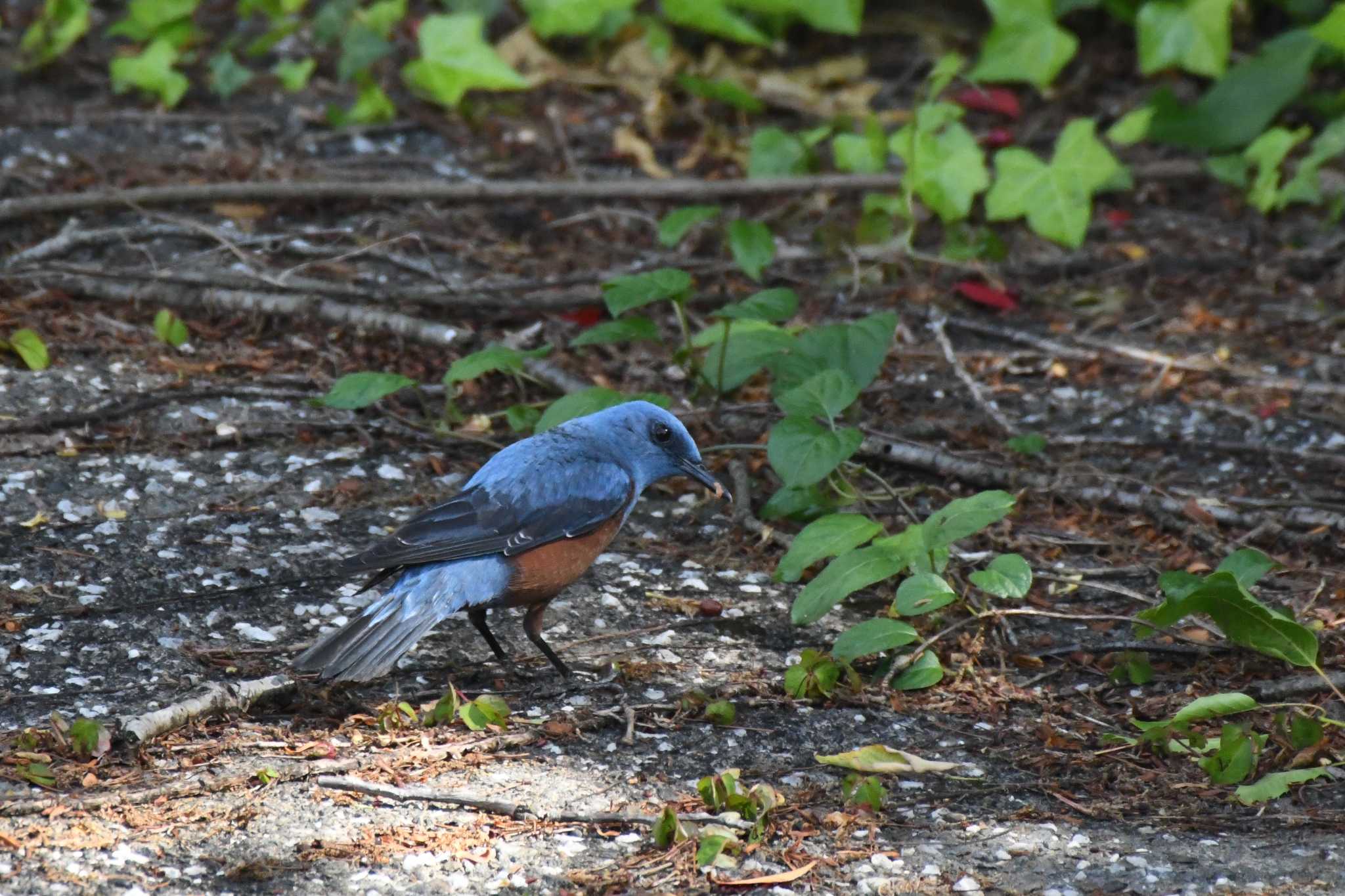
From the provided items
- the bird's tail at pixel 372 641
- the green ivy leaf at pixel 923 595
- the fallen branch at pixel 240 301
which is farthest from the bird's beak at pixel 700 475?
the fallen branch at pixel 240 301

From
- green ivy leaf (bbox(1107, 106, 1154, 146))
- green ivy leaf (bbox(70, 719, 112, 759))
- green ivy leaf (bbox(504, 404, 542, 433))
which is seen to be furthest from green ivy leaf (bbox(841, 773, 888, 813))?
green ivy leaf (bbox(1107, 106, 1154, 146))

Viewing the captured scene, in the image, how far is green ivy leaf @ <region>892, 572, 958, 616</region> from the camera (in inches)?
152

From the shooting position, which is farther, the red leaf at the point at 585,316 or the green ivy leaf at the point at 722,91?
the green ivy leaf at the point at 722,91

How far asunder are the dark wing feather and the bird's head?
0.18 metres

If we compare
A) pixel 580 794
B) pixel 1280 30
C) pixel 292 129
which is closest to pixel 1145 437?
pixel 580 794

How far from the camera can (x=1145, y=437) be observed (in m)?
5.54

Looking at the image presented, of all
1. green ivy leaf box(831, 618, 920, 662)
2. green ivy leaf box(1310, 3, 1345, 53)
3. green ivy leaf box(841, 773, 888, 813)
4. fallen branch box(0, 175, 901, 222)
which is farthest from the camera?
green ivy leaf box(1310, 3, 1345, 53)

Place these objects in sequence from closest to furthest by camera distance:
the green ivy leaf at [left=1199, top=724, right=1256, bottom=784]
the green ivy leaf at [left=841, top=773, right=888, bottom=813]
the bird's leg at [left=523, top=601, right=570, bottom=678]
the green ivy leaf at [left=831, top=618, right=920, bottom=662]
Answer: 1. the green ivy leaf at [left=841, top=773, right=888, bottom=813]
2. the green ivy leaf at [left=1199, top=724, right=1256, bottom=784]
3. the green ivy leaf at [left=831, top=618, right=920, bottom=662]
4. the bird's leg at [left=523, top=601, right=570, bottom=678]

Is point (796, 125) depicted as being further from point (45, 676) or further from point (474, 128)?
point (45, 676)

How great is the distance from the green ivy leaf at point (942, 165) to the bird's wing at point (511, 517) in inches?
111

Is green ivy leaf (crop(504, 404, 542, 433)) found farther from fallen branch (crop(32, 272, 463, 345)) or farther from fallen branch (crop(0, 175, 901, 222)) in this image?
fallen branch (crop(0, 175, 901, 222))

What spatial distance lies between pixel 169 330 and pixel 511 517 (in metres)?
2.28

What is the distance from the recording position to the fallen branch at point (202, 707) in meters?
3.31

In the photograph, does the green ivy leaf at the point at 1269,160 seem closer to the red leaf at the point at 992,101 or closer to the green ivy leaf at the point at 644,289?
the red leaf at the point at 992,101
